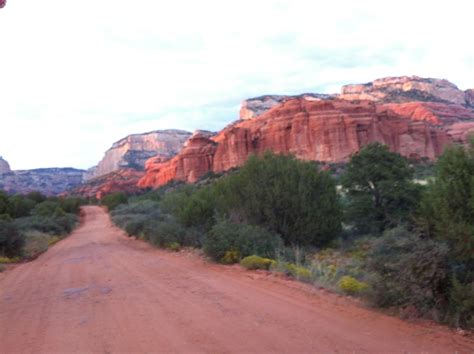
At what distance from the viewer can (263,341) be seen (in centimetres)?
655

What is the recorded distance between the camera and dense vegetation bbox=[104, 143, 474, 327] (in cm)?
763

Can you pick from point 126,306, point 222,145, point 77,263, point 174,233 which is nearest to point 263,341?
point 126,306

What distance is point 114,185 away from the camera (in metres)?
115

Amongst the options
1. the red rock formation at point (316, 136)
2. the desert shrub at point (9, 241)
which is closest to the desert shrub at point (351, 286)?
the desert shrub at point (9, 241)

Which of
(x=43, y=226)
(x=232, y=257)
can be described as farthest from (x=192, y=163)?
(x=232, y=257)

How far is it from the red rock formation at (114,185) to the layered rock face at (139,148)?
26.4 meters

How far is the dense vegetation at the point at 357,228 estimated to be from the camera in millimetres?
7629

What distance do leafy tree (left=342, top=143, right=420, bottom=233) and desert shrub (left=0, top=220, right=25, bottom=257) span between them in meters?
15.1

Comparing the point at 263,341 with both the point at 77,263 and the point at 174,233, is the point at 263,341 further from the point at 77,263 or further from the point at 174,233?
the point at 174,233

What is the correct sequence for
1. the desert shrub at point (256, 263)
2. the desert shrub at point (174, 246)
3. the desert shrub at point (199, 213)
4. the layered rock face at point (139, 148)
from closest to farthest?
the desert shrub at point (256, 263) → the desert shrub at point (174, 246) → the desert shrub at point (199, 213) → the layered rock face at point (139, 148)

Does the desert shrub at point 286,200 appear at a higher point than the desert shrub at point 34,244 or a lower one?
higher

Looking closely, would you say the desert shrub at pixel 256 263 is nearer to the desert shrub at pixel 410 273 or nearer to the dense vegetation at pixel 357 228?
the dense vegetation at pixel 357 228

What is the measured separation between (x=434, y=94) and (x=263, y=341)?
149m

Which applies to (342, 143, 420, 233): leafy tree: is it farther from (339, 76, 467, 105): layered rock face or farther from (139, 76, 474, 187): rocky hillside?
(339, 76, 467, 105): layered rock face
